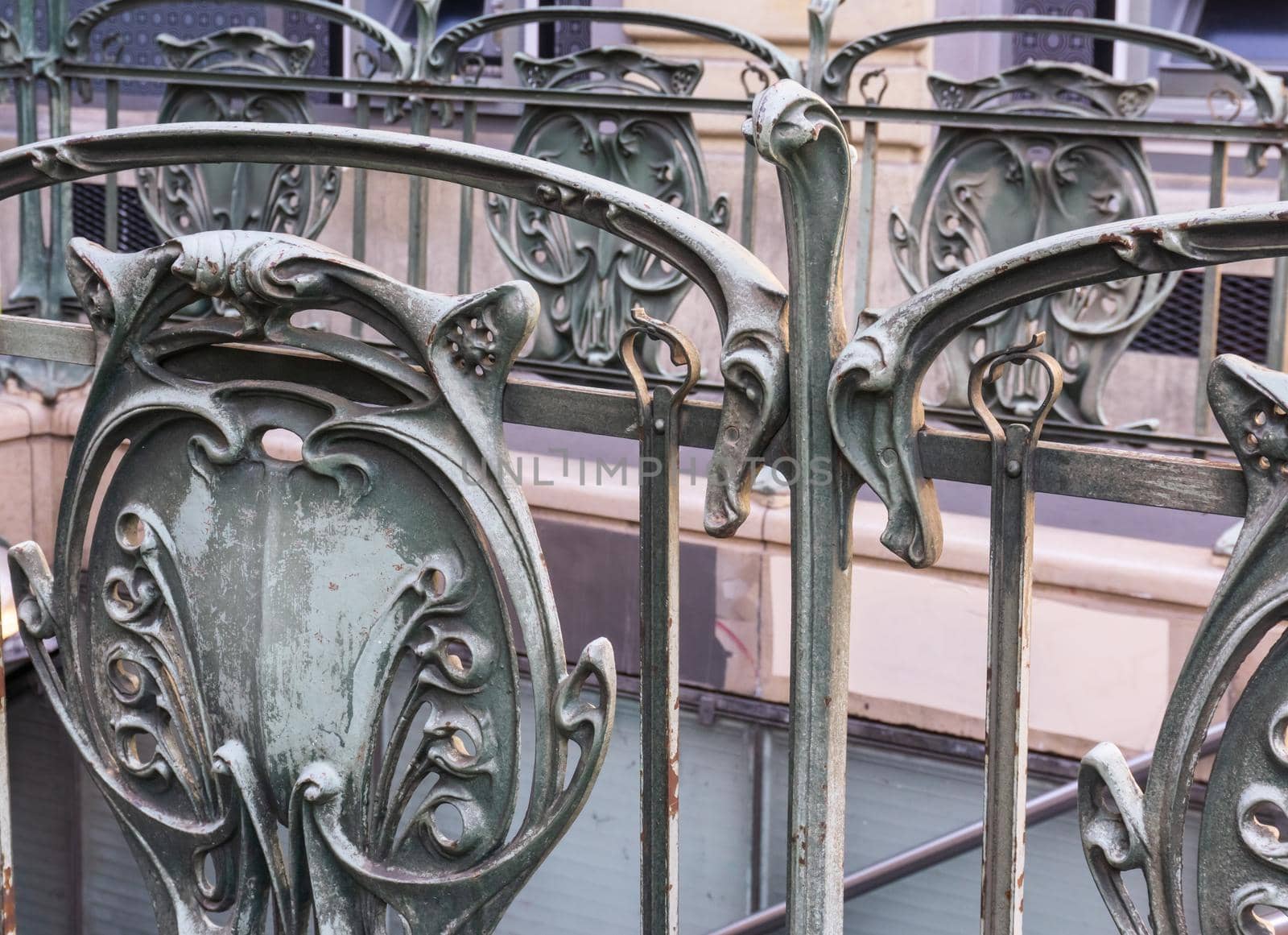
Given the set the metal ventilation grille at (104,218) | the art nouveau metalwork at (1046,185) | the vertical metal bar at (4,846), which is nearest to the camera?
the vertical metal bar at (4,846)

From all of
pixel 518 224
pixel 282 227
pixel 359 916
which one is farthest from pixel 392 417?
pixel 282 227

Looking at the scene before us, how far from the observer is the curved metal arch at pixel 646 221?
1378 millimetres

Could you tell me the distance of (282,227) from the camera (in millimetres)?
5527

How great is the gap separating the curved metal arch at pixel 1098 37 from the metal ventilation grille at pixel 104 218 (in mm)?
3172

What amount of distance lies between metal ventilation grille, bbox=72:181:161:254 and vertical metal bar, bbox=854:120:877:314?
10.4ft

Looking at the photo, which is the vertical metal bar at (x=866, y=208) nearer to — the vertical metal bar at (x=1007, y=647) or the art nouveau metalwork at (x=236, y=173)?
the art nouveau metalwork at (x=236, y=173)

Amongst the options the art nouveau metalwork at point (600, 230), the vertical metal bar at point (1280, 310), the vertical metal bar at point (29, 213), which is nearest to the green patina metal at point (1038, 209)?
the vertical metal bar at point (1280, 310)

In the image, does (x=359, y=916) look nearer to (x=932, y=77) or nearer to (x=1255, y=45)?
(x=932, y=77)

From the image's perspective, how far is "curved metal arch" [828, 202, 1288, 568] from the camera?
3.94 feet

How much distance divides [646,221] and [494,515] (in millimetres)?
324

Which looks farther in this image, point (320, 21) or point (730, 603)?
point (320, 21)

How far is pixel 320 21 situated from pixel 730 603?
5.44m

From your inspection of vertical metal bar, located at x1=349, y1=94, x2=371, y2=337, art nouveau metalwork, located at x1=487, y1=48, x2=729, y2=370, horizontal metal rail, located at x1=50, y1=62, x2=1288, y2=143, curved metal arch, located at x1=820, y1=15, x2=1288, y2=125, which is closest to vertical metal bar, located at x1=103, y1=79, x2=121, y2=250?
horizontal metal rail, located at x1=50, y1=62, x2=1288, y2=143

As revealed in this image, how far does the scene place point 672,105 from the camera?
467 centimetres
